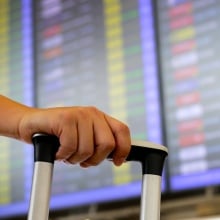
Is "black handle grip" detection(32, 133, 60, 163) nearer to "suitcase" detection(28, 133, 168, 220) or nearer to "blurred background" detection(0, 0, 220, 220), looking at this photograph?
"suitcase" detection(28, 133, 168, 220)

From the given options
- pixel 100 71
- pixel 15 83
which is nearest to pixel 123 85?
pixel 100 71

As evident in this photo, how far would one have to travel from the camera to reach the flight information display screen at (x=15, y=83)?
142 centimetres

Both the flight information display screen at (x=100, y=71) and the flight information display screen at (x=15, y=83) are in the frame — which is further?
the flight information display screen at (x=15, y=83)

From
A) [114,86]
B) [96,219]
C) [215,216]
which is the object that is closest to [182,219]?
[215,216]

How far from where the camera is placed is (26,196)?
55.2 inches

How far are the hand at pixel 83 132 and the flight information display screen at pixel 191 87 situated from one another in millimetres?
661

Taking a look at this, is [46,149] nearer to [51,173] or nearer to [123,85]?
[51,173]

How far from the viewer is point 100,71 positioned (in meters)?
1.41

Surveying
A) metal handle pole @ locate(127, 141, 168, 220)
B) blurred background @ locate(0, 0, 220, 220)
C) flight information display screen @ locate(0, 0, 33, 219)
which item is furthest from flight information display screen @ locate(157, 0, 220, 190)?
metal handle pole @ locate(127, 141, 168, 220)

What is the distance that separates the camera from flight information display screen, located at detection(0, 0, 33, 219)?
1.42m

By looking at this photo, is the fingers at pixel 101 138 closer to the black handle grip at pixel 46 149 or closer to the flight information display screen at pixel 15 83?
the black handle grip at pixel 46 149

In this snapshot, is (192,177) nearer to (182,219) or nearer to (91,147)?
(182,219)

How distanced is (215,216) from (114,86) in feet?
1.27

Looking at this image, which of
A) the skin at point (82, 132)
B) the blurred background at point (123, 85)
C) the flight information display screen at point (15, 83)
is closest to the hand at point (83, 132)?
the skin at point (82, 132)
